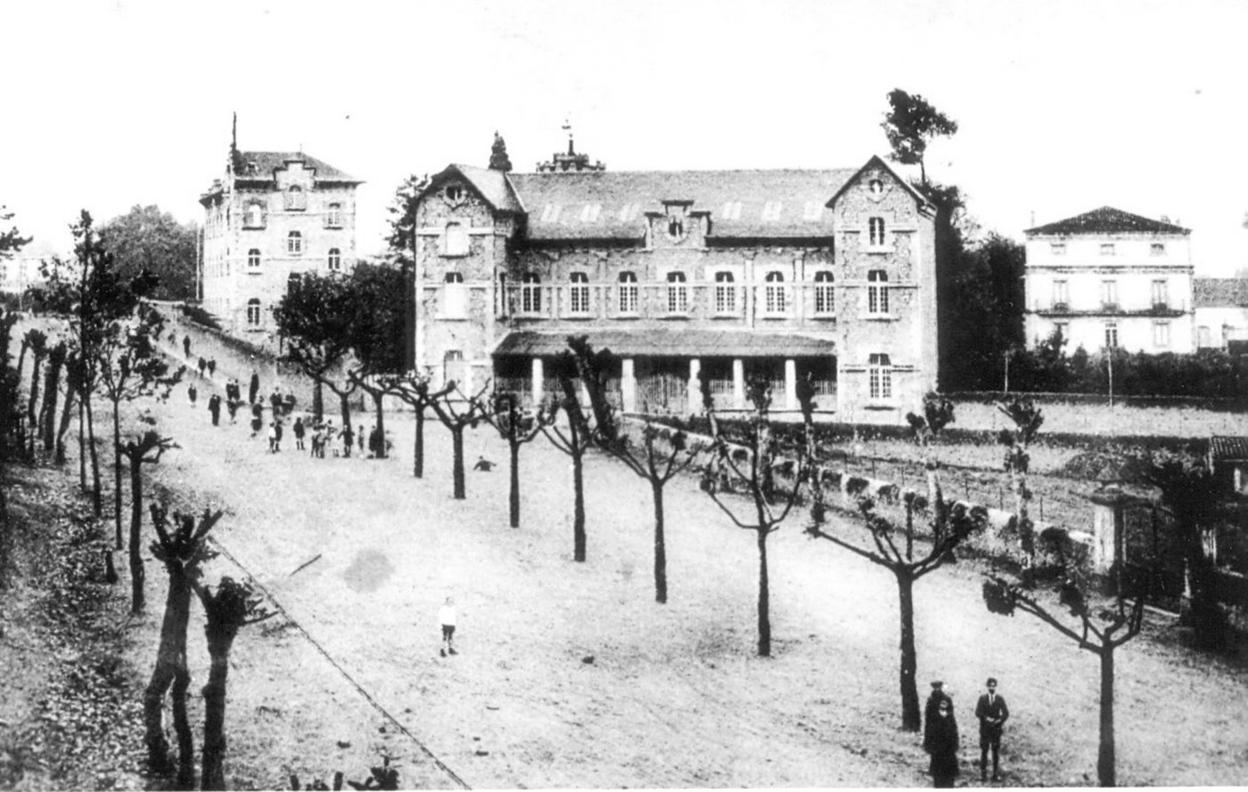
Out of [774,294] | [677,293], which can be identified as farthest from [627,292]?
[774,294]

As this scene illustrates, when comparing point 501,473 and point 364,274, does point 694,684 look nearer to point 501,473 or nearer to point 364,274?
point 501,473

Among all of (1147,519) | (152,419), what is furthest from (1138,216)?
(152,419)

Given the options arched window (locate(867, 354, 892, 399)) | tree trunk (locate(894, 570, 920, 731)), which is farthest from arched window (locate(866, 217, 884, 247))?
tree trunk (locate(894, 570, 920, 731))

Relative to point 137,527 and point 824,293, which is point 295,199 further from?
point 824,293

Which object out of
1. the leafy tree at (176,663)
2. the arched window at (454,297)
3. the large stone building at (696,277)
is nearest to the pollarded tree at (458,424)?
the large stone building at (696,277)

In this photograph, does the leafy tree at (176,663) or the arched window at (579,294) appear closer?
the leafy tree at (176,663)

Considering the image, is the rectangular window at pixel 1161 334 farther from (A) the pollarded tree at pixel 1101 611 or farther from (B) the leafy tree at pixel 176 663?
(B) the leafy tree at pixel 176 663
